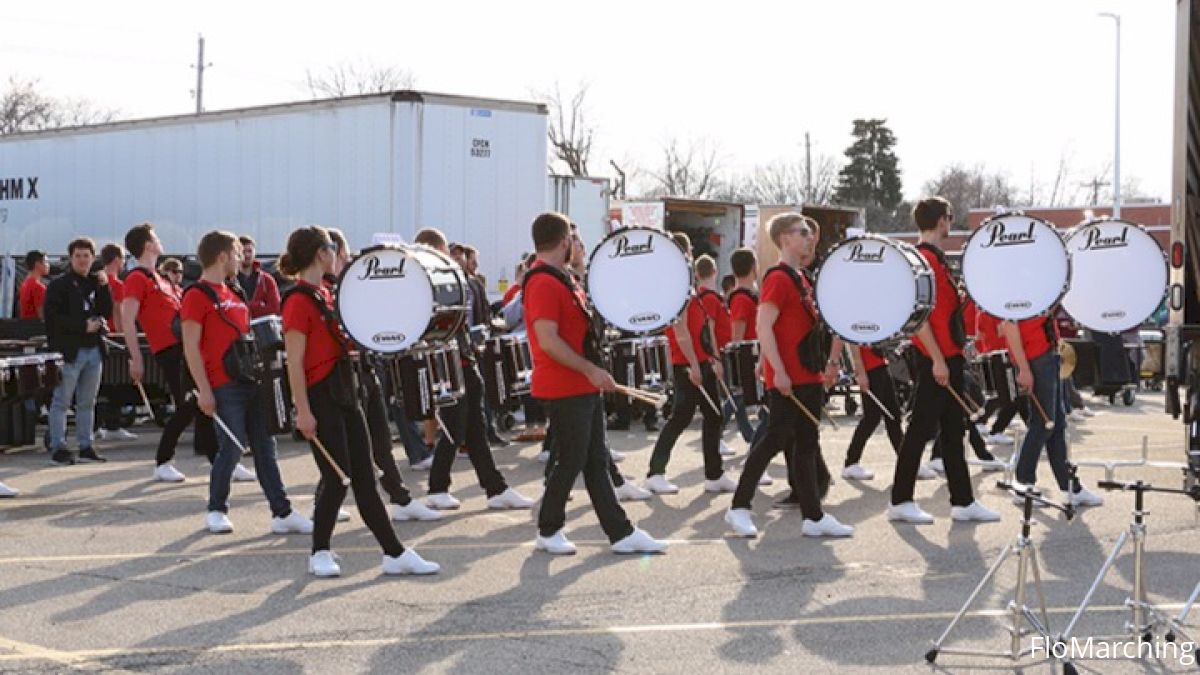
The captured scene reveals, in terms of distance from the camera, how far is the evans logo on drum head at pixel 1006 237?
9.89 metres

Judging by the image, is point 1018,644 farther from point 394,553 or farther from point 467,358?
point 467,358

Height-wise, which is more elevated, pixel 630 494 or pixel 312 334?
pixel 312 334

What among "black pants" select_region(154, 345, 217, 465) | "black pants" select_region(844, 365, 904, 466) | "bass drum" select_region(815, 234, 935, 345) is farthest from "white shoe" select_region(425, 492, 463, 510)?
"black pants" select_region(844, 365, 904, 466)

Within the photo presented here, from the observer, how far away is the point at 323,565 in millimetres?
8219

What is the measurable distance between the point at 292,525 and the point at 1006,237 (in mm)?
4802

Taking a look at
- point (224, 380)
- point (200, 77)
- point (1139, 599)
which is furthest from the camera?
point (200, 77)

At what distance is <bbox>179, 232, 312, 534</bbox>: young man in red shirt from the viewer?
959 cm

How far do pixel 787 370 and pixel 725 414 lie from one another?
322 centimetres

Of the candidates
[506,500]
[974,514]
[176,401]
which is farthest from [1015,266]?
[176,401]

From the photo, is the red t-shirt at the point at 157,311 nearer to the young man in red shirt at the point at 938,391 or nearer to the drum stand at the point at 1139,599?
the young man in red shirt at the point at 938,391

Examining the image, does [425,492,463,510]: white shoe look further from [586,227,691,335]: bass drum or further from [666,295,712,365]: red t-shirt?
[666,295,712,365]: red t-shirt

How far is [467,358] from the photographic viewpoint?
10.8m

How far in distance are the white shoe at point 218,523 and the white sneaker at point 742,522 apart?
3.08 m

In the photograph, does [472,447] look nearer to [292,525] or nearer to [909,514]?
[292,525]
